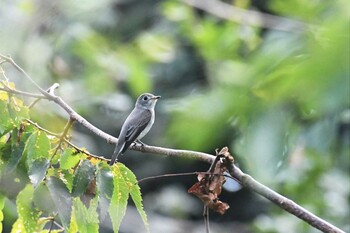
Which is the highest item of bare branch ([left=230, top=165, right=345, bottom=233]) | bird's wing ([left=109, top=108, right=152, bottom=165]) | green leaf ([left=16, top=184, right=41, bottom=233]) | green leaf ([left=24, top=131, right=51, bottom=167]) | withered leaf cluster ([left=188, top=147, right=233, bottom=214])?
bird's wing ([left=109, top=108, right=152, bottom=165])

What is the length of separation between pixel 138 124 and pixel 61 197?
2.02 meters

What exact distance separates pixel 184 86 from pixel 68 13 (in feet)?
4.18

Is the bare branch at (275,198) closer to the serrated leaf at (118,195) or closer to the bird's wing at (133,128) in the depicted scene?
the serrated leaf at (118,195)

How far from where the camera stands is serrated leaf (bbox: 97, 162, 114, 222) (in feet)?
7.10

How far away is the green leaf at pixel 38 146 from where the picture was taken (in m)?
2.21

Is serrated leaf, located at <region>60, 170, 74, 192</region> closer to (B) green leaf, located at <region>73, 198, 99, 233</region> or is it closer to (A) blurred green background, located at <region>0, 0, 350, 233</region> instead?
(B) green leaf, located at <region>73, 198, 99, 233</region>

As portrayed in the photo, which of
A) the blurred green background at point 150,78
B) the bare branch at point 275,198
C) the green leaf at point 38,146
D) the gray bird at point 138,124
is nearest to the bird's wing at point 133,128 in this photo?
the gray bird at point 138,124

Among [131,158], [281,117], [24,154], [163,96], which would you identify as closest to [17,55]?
[163,96]

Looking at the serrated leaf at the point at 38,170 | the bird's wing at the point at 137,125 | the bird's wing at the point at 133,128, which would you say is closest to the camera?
the serrated leaf at the point at 38,170

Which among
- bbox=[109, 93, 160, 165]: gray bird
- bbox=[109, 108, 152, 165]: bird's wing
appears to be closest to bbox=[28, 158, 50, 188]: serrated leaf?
bbox=[109, 93, 160, 165]: gray bird

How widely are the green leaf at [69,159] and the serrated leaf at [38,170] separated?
111mm

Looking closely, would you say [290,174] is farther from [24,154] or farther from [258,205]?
[24,154]

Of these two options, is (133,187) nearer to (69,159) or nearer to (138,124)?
(69,159)

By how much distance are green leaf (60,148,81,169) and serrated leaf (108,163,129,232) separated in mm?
108
